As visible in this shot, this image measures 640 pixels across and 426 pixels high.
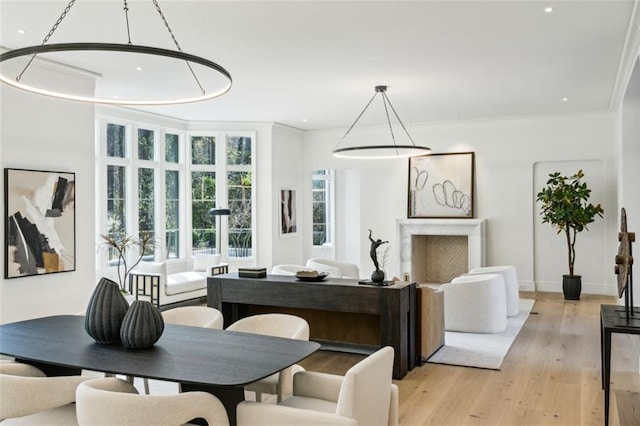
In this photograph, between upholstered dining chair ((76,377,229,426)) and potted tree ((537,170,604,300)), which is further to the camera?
potted tree ((537,170,604,300))

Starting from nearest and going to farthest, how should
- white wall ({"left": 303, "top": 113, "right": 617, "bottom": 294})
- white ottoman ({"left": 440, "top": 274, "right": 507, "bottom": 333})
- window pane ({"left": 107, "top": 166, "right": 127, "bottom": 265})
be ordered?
white ottoman ({"left": 440, "top": 274, "right": 507, "bottom": 333}) → window pane ({"left": 107, "top": 166, "right": 127, "bottom": 265}) → white wall ({"left": 303, "top": 113, "right": 617, "bottom": 294})

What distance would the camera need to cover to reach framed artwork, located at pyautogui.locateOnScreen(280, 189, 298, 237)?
1025 cm

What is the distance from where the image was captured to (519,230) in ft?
30.8

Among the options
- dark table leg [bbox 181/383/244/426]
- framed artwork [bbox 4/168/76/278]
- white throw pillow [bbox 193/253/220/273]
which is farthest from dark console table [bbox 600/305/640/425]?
white throw pillow [bbox 193/253/220/273]

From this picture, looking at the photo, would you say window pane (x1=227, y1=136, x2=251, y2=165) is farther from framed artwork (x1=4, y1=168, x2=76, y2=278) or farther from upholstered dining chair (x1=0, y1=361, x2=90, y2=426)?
upholstered dining chair (x1=0, y1=361, x2=90, y2=426)

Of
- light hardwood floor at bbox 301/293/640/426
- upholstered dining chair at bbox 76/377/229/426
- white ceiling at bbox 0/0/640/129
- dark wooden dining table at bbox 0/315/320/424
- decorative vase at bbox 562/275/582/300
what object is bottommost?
light hardwood floor at bbox 301/293/640/426

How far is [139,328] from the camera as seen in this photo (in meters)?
2.84

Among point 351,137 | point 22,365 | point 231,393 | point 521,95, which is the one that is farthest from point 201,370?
point 351,137

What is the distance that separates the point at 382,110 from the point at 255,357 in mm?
6574

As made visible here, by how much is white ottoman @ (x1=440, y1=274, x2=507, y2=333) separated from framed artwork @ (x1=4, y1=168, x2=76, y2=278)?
4244 mm

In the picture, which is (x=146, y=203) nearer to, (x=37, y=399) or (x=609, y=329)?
(x=37, y=399)

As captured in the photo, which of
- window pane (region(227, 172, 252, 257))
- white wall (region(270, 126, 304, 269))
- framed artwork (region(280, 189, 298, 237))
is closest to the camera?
window pane (region(227, 172, 252, 257))

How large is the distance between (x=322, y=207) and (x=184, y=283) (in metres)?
5.16

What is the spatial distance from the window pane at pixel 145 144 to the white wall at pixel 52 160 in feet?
7.74
